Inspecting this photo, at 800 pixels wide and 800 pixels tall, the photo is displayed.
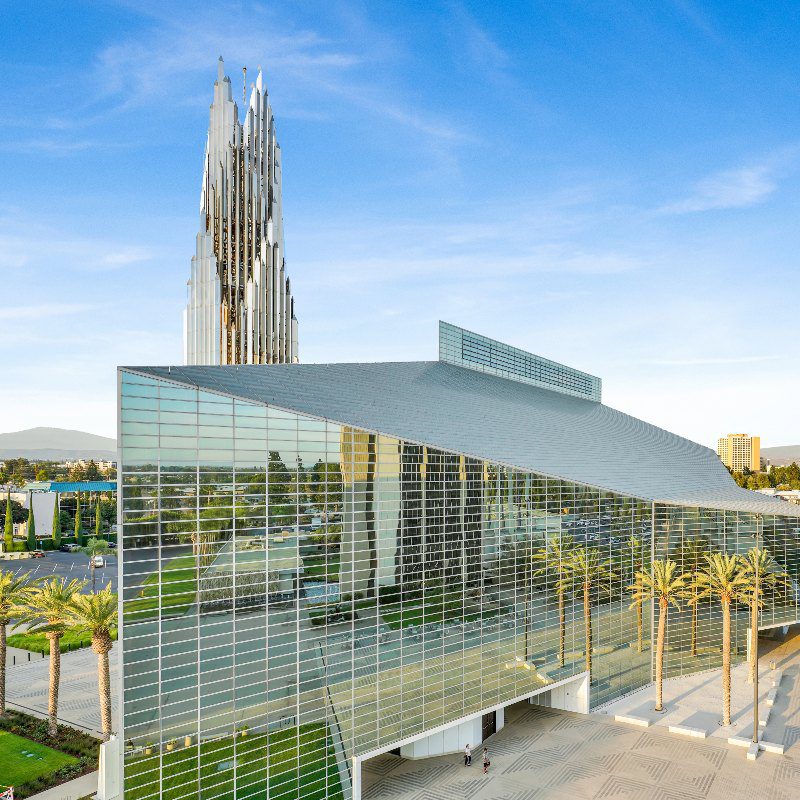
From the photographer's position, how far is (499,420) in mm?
36312

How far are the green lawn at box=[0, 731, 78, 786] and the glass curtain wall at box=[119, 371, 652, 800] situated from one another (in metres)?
10.3

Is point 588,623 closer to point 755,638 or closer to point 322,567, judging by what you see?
point 755,638

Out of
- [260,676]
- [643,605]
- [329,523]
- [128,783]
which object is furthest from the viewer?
[643,605]

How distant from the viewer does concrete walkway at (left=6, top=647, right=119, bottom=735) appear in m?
32.2

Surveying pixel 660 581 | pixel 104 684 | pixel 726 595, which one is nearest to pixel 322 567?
pixel 104 684

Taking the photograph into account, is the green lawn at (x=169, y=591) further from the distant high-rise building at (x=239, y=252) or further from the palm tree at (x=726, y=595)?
the distant high-rise building at (x=239, y=252)

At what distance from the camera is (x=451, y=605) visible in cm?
2653

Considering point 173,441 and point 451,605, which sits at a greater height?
point 173,441

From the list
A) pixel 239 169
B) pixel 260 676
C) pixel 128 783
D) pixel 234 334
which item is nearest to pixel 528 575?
pixel 260 676

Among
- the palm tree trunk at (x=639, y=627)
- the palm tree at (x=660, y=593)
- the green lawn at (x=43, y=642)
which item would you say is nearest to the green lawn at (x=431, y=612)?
the palm tree at (x=660, y=593)

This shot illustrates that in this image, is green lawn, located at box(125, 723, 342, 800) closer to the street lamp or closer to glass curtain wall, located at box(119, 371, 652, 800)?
glass curtain wall, located at box(119, 371, 652, 800)

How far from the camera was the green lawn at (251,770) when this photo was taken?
19094 millimetres

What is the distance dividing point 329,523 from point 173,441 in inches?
249

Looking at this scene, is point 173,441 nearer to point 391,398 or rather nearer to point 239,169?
point 391,398
